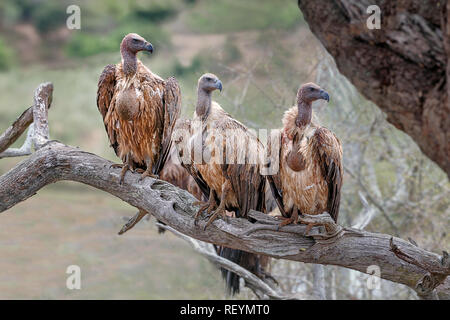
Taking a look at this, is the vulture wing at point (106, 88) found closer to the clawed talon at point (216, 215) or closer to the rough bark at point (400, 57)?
the clawed talon at point (216, 215)

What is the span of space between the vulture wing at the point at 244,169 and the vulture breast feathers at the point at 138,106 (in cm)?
56

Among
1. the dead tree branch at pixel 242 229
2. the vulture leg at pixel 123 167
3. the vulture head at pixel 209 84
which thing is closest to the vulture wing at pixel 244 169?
the vulture head at pixel 209 84

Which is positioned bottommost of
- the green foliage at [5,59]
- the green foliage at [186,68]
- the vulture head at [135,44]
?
the vulture head at [135,44]

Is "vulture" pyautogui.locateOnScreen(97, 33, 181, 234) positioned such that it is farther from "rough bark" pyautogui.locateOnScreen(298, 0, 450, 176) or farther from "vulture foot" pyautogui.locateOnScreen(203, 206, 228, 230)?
"rough bark" pyautogui.locateOnScreen(298, 0, 450, 176)

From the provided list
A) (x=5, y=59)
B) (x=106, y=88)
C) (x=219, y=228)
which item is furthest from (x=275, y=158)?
(x=5, y=59)

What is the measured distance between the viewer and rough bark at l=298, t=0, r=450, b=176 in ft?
8.31

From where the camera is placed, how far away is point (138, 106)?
182 inches

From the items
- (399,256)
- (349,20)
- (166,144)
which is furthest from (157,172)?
(349,20)

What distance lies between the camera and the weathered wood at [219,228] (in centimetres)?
374

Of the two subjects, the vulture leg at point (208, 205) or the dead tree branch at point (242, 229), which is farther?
the vulture leg at point (208, 205)

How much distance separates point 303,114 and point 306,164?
1.15 feet

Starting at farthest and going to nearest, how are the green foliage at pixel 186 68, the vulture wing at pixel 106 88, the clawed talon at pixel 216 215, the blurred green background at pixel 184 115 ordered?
the green foliage at pixel 186 68, the blurred green background at pixel 184 115, the vulture wing at pixel 106 88, the clawed talon at pixel 216 215

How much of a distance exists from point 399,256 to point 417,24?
155 centimetres
